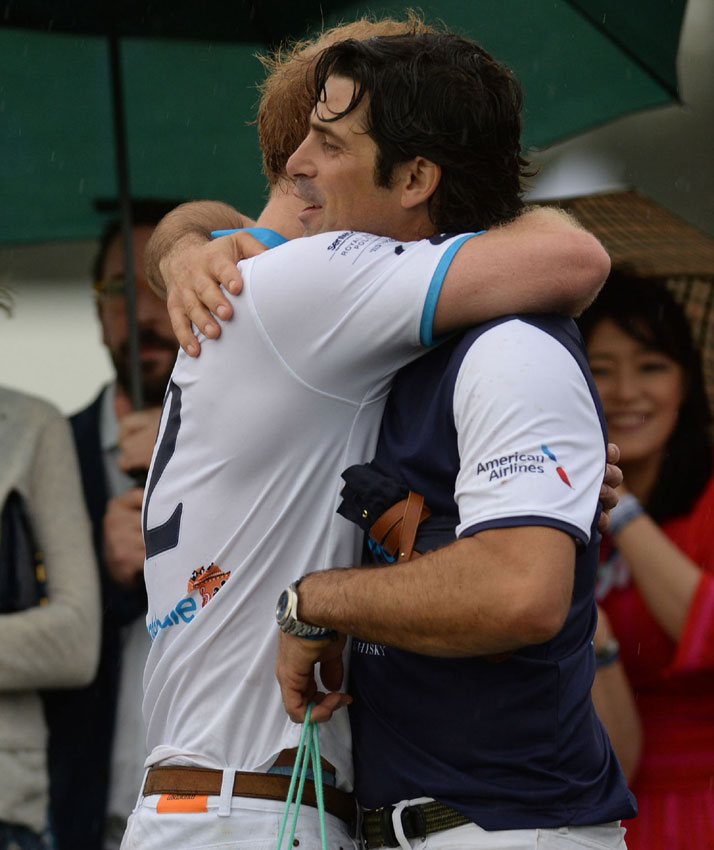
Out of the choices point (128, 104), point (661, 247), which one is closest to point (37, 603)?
point (128, 104)

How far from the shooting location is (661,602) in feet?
11.7

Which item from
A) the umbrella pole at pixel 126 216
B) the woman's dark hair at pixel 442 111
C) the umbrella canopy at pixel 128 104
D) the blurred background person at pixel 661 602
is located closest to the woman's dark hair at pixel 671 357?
the blurred background person at pixel 661 602

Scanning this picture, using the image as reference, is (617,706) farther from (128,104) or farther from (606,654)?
(128,104)

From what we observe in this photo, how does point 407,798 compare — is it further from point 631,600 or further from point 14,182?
point 14,182

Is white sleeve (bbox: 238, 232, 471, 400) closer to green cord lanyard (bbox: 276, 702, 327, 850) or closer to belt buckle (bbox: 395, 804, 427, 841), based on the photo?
green cord lanyard (bbox: 276, 702, 327, 850)

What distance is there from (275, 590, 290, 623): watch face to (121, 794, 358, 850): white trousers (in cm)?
30

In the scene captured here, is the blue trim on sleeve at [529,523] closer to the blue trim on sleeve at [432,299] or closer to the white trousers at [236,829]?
the blue trim on sleeve at [432,299]

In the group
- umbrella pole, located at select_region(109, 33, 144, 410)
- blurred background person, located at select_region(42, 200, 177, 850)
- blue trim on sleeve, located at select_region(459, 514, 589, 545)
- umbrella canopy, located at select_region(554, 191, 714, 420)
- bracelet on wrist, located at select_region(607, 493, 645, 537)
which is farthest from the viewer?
umbrella pole, located at select_region(109, 33, 144, 410)

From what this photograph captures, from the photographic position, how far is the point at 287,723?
2086 mm

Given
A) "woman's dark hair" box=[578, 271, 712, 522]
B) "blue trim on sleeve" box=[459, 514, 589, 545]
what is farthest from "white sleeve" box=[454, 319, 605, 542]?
"woman's dark hair" box=[578, 271, 712, 522]

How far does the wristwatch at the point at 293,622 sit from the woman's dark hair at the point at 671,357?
2018 millimetres

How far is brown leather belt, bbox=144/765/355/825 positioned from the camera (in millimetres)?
2037

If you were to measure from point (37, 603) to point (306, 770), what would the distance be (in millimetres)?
2545

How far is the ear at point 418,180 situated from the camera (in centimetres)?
222
